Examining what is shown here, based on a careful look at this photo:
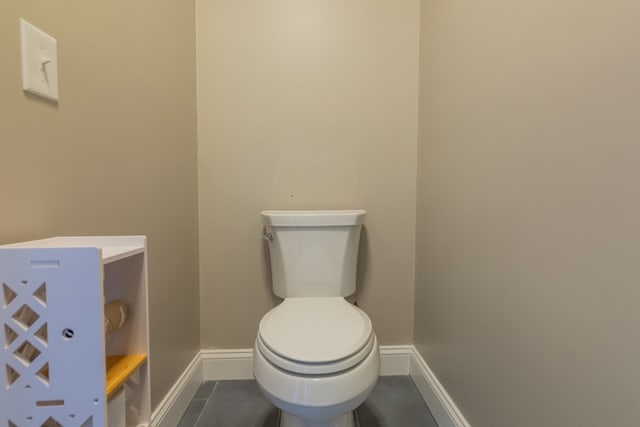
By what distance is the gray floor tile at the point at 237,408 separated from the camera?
4.00ft

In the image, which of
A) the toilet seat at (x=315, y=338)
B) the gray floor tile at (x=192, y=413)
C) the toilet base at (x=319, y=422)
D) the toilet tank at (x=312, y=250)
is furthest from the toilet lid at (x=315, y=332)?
the gray floor tile at (x=192, y=413)

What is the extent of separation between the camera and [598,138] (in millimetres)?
563

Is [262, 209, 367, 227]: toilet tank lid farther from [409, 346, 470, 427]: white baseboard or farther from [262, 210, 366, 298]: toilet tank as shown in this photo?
[409, 346, 470, 427]: white baseboard

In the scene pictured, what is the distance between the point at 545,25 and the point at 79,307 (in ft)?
3.35

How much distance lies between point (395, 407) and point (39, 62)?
1.52 m

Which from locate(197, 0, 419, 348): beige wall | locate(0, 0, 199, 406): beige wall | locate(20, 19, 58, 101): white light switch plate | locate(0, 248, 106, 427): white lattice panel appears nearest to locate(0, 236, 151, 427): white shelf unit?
locate(0, 248, 106, 427): white lattice panel

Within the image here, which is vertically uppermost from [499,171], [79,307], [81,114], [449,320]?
[81,114]

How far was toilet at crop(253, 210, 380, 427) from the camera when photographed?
82 cm

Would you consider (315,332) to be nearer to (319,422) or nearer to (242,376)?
(319,422)

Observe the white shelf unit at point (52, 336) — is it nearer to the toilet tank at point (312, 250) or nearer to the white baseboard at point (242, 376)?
the white baseboard at point (242, 376)

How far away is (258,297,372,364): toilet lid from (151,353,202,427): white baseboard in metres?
0.48

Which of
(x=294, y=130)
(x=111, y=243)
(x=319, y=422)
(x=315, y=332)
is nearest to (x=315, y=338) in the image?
(x=315, y=332)

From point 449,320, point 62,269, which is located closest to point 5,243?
point 62,269

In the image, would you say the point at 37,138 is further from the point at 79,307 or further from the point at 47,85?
the point at 79,307
